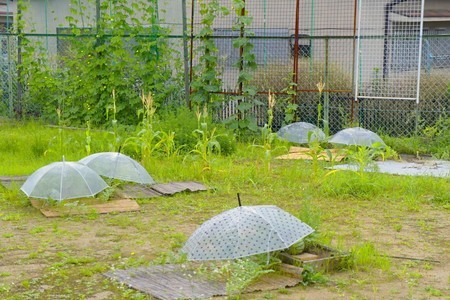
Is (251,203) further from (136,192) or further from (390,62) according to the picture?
(390,62)

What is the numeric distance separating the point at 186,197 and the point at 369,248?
317cm

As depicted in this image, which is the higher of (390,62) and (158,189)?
(390,62)

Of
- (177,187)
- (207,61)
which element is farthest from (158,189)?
(207,61)

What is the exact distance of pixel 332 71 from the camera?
15312mm

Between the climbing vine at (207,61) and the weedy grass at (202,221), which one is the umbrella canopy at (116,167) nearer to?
the weedy grass at (202,221)

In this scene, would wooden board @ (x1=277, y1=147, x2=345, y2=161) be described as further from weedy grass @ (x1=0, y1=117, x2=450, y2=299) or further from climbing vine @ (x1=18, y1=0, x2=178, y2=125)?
climbing vine @ (x1=18, y1=0, x2=178, y2=125)

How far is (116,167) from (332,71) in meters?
6.86

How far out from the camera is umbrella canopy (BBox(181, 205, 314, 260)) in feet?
19.7

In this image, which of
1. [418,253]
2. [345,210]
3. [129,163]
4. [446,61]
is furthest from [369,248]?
[446,61]

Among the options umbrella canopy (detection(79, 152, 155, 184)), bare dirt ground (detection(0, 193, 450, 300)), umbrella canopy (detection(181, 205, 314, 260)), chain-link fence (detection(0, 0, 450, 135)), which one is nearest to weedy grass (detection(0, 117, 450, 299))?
bare dirt ground (detection(0, 193, 450, 300))

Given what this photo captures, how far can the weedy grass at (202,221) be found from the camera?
6.09 meters

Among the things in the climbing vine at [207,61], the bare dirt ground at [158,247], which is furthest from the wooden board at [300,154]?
the bare dirt ground at [158,247]

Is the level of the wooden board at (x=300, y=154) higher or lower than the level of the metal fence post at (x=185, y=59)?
lower

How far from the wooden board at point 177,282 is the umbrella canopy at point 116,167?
3.30 metres
